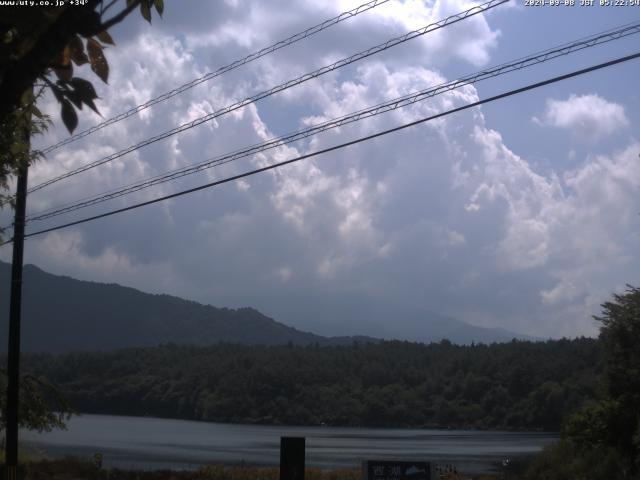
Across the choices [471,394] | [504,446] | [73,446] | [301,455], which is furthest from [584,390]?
[301,455]

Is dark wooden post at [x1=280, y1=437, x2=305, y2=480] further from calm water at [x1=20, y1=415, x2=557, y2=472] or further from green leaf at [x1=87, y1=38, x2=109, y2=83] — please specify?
calm water at [x1=20, y1=415, x2=557, y2=472]

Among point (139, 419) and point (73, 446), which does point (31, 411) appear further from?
point (139, 419)

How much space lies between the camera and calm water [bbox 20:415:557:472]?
4233 centimetres

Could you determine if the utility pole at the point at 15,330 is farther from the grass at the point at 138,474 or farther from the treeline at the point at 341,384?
the treeline at the point at 341,384

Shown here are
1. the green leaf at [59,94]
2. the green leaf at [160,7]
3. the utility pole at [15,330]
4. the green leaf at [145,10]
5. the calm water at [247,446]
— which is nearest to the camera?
the green leaf at [59,94]

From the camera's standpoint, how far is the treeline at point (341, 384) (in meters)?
72.3

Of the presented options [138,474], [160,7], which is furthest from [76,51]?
[138,474]

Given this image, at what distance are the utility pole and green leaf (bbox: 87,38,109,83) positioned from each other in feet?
51.4

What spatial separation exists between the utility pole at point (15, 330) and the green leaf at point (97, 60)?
1566cm

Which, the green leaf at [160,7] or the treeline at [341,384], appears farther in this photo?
the treeline at [341,384]

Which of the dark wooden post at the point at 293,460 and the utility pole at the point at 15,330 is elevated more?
the utility pole at the point at 15,330

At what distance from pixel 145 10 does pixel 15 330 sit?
16.9 metres

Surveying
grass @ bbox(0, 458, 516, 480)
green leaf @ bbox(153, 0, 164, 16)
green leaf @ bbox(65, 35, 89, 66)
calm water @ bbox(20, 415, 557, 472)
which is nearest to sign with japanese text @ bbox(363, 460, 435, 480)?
green leaf @ bbox(153, 0, 164, 16)

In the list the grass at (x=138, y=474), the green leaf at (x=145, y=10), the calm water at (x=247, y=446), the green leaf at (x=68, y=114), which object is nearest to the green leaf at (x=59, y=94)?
the green leaf at (x=68, y=114)
